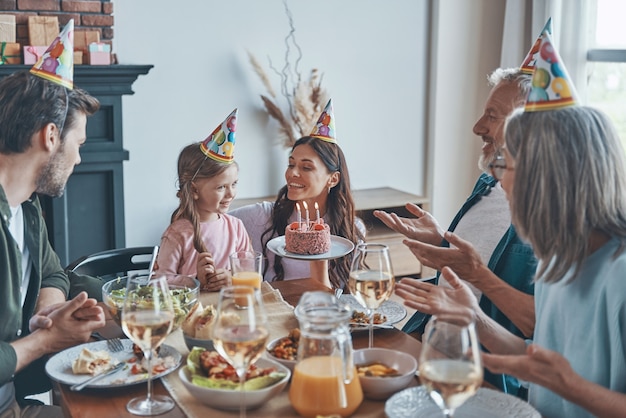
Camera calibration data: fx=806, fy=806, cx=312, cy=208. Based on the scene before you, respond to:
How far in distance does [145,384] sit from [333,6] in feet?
10.7

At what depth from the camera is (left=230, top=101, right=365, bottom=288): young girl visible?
2852mm

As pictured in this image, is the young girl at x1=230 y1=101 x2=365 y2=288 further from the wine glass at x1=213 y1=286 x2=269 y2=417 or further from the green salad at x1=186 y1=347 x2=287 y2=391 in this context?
the wine glass at x1=213 y1=286 x2=269 y2=417

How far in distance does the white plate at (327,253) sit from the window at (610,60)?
235cm

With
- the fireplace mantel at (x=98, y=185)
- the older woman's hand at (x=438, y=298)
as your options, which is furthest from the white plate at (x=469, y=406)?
the fireplace mantel at (x=98, y=185)

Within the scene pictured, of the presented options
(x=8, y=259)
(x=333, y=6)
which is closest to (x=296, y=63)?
(x=333, y=6)

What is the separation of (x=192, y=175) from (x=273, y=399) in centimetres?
129

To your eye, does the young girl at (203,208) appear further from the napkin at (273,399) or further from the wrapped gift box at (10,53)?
the wrapped gift box at (10,53)

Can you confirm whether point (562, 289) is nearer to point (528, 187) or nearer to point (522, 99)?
point (528, 187)

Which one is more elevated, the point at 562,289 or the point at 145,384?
the point at 562,289

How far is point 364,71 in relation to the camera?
458 cm

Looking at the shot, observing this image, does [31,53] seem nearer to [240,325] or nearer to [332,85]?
[332,85]

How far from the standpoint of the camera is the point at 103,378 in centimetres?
154

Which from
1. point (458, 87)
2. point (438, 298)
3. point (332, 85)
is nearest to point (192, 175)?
point (438, 298)

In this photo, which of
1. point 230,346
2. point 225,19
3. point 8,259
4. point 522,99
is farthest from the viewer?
point 225,19
